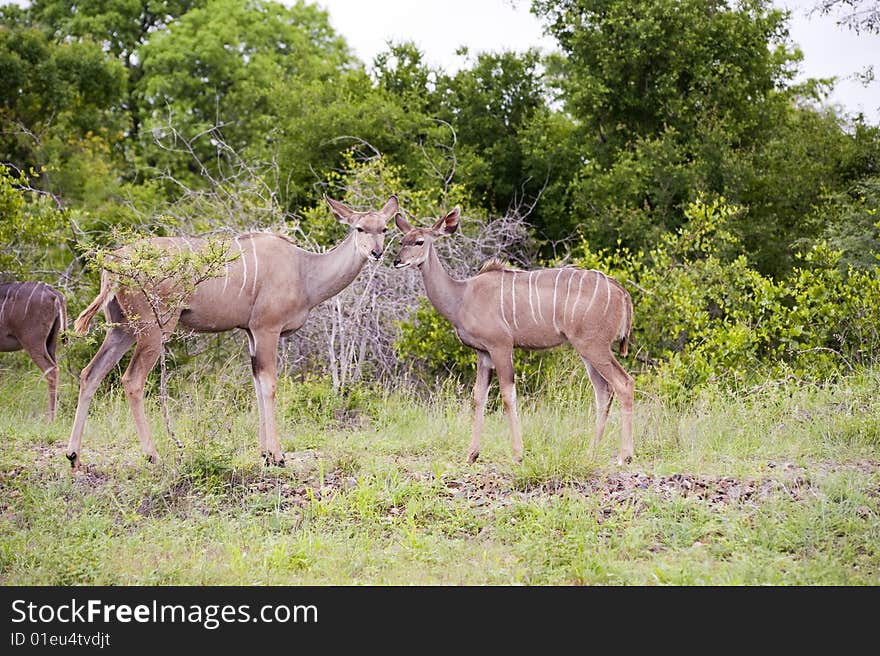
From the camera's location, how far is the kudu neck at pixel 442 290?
816cm

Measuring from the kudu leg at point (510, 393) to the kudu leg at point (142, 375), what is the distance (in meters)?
2.51

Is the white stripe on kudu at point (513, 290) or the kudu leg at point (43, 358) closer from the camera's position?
the white stripe on kudu at point (513, 290)

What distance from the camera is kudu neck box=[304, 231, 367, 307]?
802 cm

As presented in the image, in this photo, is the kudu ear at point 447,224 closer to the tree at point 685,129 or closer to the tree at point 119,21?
the tree at point 685,129

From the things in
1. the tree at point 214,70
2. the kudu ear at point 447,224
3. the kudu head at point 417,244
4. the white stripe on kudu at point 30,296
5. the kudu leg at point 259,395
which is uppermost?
the tree at point 214,70

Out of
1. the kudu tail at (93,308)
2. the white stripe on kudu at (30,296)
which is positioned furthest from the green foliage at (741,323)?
the white stripe on kudu at (30,296)

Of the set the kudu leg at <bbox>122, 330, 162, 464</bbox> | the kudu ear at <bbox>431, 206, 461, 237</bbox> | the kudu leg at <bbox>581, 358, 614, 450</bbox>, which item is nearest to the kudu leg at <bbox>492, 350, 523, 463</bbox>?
the kudu leg at <bbox>581, 358, 614, 450</bbox>

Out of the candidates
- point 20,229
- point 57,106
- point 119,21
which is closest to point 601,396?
point 20,229

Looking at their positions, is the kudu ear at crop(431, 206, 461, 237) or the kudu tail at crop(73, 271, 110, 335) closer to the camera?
the kudu tail at crop(73, 271, 110, 335)

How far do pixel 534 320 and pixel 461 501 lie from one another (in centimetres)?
180

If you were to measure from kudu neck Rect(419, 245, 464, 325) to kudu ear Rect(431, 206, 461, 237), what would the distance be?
24 centimetres

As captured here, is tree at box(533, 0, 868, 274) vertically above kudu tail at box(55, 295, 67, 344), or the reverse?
tree at box(533, 0, 868, 274)

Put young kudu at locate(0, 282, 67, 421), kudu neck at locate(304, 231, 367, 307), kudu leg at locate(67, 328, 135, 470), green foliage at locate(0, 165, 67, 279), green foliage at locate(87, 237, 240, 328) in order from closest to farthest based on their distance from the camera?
green foliage at locate(87, 237, 240, 328), kudu leg at locate(67, 328, 135, 470), kudu neck at locate(304, 231, 367, 307), young kudu at locate(0, 282, 67, 421), green foliage at locate(0, 165, 67, 279)

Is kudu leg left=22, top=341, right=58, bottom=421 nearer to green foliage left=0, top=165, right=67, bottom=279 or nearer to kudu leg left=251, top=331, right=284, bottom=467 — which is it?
green foliage left=0, top=165, right=67, bottom=279
